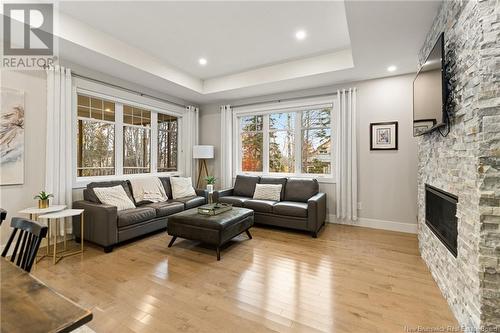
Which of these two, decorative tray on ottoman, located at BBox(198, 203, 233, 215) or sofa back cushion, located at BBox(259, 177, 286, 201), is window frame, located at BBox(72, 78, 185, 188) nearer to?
decorative tray on ottoman, located at BBox(198, 203, 233, 215)

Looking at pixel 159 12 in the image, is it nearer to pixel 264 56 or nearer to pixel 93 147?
pixel 264 56

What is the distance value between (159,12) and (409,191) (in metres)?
4.58

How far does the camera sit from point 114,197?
3.61 m

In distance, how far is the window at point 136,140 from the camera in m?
4.57

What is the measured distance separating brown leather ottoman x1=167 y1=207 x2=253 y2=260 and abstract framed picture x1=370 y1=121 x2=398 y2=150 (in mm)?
2693

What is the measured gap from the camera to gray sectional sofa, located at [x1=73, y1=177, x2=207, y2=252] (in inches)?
124

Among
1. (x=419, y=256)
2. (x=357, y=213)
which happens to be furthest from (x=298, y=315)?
(x=357, y=213)

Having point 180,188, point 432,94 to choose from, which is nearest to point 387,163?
point 432,94

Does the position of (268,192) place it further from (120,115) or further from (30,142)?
(30,142)

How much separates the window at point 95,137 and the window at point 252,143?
108 inches

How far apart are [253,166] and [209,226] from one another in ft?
9.15

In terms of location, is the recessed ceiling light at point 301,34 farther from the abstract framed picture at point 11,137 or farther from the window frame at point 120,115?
the abstract framed picture at point 11,137

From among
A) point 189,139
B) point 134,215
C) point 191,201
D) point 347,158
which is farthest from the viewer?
point 189,139

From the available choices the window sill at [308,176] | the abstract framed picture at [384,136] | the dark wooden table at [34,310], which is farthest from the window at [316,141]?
the dark wooden table at [34,310]
